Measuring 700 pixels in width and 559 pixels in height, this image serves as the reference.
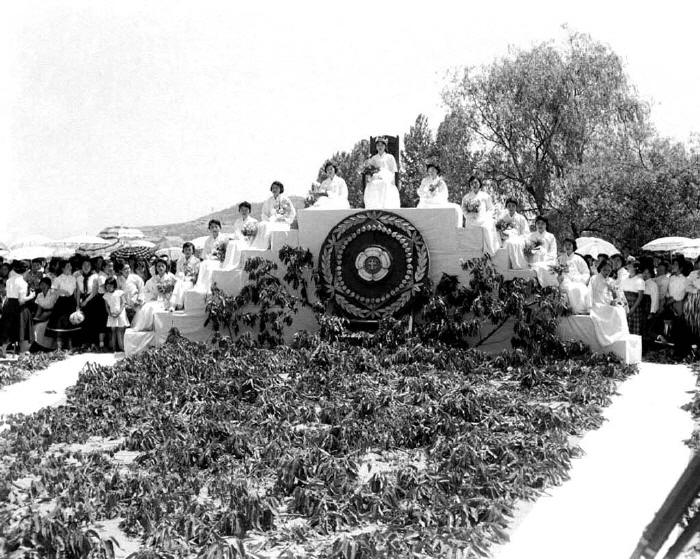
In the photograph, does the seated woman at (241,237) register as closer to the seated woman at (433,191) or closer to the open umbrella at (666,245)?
the seated woman at (433,191)

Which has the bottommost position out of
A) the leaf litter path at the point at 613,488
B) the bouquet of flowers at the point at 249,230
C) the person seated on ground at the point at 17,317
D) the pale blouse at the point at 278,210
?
the leaf litter path at the point at 613,488

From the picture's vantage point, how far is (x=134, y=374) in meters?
9.45

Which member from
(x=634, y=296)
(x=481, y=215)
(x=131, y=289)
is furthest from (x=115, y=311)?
(x=634, y=296)

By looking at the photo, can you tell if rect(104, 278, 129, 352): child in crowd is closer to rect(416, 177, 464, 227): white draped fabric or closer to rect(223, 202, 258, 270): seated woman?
rect(223, 202, 258, 270): seated woman

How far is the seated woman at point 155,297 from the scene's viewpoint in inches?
473

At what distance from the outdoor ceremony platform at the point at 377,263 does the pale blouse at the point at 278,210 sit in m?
0.92

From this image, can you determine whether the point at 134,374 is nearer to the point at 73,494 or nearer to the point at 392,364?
the point at 392,364

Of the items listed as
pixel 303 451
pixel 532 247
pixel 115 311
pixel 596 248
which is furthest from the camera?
pixel 596 248

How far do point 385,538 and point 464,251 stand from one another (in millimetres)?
7827

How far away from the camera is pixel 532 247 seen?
452 inches

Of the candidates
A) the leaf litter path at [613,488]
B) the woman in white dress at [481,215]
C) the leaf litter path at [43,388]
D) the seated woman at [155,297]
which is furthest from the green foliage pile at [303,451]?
the woman in white dress at [481,215]

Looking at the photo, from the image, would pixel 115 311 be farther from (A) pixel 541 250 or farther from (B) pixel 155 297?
(A) pixel 541 250

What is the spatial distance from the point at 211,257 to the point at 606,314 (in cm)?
631

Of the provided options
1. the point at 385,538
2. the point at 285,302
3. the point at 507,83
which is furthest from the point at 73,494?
the point at 507,83
